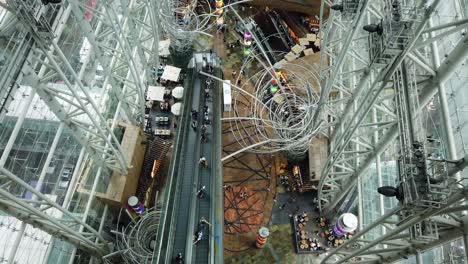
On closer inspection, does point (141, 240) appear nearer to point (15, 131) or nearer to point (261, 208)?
point (261, 208)

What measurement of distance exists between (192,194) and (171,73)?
590 inches

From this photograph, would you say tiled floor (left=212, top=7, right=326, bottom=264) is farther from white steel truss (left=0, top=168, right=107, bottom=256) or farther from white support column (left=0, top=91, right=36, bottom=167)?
white support column (left=0, top=91, right=36, bottom=167)

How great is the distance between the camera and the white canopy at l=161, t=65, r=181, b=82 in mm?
32844

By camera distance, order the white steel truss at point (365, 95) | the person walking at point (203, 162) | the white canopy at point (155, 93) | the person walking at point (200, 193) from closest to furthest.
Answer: the white steel truss at point (365, 95), the person walking at point (200, 193), the person walking at point (203, 162), the white canopy at point (155, 93)

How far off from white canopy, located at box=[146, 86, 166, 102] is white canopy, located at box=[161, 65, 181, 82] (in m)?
1.27

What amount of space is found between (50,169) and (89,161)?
3969 mm

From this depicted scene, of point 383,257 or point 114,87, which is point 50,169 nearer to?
point 114,87

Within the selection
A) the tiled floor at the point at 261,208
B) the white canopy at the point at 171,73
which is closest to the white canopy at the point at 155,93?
the white canopy at the point at 171,73

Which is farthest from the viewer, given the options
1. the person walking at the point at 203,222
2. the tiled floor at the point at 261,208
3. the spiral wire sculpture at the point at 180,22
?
the spiral wire sculpture at the point at 180,22

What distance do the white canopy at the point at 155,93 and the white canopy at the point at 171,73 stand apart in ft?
4.18

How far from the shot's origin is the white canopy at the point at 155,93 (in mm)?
31484

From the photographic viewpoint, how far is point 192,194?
21516 mm

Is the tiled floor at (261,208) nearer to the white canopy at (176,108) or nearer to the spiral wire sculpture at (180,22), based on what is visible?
the white canopy at (176,108)

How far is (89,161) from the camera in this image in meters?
24.1
